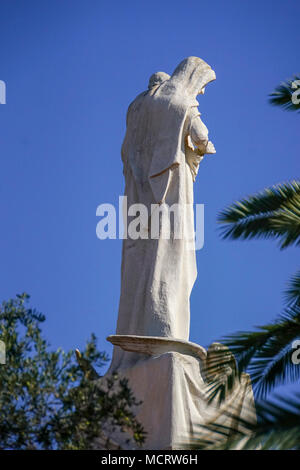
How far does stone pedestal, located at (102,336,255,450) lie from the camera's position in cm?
1072

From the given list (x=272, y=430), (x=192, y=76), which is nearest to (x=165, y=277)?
(x=192, y=76)

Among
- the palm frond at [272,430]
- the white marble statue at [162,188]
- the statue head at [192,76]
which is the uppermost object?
the statue head at [192,76]

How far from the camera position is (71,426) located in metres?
9.03

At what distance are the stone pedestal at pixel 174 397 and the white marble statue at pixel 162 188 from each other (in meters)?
0.37

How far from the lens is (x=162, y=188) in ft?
41.1

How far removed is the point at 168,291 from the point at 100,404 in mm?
2993

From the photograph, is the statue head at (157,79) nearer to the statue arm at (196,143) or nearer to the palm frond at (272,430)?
the statue arm at (196,143)

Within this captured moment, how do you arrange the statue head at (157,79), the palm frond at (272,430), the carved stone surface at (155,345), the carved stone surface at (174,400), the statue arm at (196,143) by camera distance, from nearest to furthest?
1. the palm frond at (272,430)
2. the carved stone surface at (174,400)
3. the carved stone surface at (155,345)
4. the statue arm at (196,143)
5. the statue head at (157,79)

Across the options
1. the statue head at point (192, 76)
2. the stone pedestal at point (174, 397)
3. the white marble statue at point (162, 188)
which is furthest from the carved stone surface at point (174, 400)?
the statue head at point (192, 76)

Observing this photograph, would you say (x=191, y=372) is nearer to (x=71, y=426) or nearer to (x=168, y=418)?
(x=168, y=418)

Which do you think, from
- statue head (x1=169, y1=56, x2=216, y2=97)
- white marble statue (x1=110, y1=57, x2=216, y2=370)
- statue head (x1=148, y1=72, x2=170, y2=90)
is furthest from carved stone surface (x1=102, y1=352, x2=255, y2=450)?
statue head (x1=148, y1=72, x2=170, y2=90)

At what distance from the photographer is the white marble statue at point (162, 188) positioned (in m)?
12.0

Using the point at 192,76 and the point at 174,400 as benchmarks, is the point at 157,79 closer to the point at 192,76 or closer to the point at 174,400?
the point at 192,76
